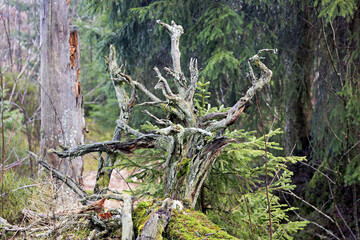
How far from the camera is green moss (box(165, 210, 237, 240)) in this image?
7.46 ft

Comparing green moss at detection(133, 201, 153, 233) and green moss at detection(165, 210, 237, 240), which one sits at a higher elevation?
green moss at detection(165, 210, 237, 240)

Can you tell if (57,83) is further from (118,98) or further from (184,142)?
(184,142)

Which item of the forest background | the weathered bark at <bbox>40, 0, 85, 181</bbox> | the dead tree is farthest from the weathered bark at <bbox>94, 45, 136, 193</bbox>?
the forest background

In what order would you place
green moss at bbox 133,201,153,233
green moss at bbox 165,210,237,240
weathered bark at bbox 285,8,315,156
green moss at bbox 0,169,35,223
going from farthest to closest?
weathered bark at bbox 285,8,315,156 → green moss at bbox 0,169,35,223 → green moss at bbox 133,201,153,233 → green moss at bbox 165,210,237,240

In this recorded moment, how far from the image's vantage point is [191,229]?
234cm

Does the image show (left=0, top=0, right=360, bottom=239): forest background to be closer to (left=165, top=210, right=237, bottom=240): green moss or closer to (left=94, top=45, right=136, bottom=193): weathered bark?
(left=94, top=45, right=136, bottom=193): weathered bark

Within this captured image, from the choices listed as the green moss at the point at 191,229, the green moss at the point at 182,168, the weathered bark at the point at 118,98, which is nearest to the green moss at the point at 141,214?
the green moss at the point at 191,229

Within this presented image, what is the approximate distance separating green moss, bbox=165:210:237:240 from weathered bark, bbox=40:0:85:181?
129 inches

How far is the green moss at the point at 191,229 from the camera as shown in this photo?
89.5 inches

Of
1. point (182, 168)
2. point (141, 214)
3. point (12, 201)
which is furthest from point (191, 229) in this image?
point (12, 201)

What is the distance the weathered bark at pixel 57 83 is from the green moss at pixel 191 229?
3269 millimetres

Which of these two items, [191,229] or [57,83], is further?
[57,83]

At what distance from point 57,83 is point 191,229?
12.4 feet

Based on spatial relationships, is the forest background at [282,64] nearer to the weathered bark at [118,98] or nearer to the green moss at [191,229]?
the weathered bark at [118,98]
